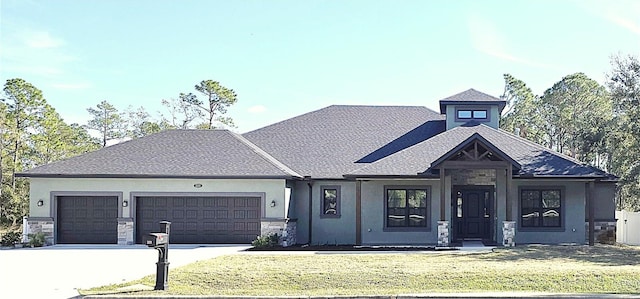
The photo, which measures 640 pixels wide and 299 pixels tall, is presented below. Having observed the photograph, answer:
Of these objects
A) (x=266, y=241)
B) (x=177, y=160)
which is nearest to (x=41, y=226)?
(x=177, y=160)

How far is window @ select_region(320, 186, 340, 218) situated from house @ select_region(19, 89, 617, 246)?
4 cm

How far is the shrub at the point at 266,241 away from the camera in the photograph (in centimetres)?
2300

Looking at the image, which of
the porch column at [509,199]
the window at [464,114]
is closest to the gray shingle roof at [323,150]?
the porch column at [509,199]

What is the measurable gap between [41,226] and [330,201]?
10.3 metres

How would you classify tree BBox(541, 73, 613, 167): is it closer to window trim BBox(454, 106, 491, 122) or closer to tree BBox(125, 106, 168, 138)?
window trim BBox(454, 106, 491, 122)

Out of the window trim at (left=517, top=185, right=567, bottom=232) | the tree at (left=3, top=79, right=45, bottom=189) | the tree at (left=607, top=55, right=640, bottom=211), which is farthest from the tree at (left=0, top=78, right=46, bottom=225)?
the tree at (left=607, top=55, right=640, bottom=211)

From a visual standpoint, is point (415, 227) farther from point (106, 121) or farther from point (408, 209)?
point (106, 121)

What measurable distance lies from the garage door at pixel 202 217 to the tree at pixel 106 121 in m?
38.0

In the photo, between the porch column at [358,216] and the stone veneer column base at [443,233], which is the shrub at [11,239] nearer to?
the porch column at [358,216]

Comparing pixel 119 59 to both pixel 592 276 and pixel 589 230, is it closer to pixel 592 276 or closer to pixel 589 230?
pixel 589 230

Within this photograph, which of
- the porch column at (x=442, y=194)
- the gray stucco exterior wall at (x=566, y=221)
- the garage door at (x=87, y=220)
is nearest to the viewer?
the porch column at (x=442, y=194)

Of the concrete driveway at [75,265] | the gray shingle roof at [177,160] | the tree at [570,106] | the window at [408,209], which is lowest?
the concrete driveway at [75,265]

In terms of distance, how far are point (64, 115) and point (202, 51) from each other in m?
21.6

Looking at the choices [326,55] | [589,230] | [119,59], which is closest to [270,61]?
[326,55]
